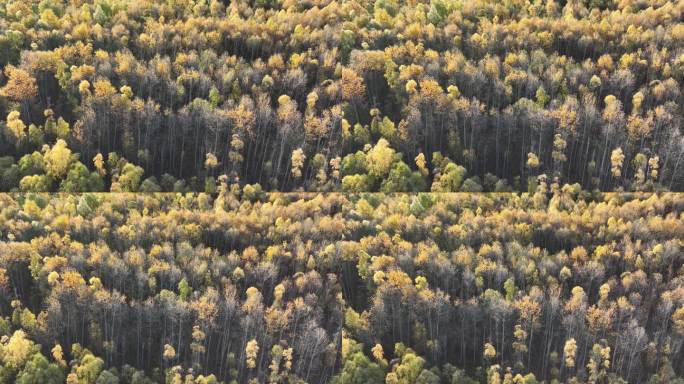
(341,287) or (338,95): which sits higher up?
(338,95)

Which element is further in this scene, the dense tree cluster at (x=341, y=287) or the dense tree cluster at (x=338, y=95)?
the dense tree cluster at (x=338, y=95)

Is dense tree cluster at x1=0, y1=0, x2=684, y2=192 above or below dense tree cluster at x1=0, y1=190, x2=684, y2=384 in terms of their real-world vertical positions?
above

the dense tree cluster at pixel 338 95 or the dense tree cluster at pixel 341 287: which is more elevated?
the dense tree cluster at pixel 338 95

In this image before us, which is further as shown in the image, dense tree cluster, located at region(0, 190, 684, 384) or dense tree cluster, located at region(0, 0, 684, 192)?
dense tree cluster, located at region(0, 0, 684, 192)

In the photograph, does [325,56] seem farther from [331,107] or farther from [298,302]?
[298,302]

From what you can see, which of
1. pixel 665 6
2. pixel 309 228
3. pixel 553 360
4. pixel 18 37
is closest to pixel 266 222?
pixel 309 228
